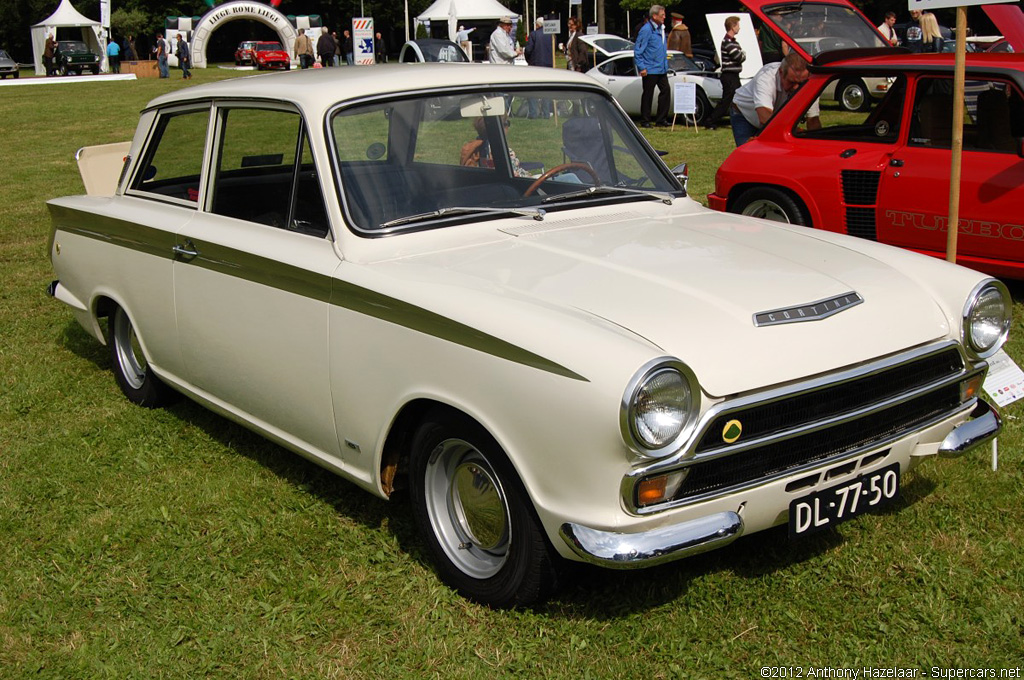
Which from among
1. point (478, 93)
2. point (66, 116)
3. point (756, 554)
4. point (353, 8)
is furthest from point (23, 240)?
point (353, 8)

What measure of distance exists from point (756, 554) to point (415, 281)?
1519 millimetres

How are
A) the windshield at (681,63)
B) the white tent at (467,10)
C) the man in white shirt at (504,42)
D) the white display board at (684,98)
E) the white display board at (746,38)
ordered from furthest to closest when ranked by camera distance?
the white tent at (467,10), the white display board at (746,38), the windshield at (681,63), the man in white shirt at (504,42), the white display board at (684,98)

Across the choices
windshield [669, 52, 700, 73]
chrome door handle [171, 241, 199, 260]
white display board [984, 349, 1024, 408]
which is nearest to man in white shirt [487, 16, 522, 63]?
windshield [669, 52, 700, 73]

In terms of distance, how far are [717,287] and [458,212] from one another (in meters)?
1.09

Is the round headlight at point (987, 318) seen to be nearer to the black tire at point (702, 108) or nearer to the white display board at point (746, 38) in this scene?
the black tire at point (702, 108)

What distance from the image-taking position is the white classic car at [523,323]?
2828mm

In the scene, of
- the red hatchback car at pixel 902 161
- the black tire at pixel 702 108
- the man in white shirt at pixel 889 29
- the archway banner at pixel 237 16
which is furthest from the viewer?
the archway banner at pixel 237 16

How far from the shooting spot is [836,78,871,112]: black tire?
717cm

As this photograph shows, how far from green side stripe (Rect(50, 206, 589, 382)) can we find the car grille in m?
0.45

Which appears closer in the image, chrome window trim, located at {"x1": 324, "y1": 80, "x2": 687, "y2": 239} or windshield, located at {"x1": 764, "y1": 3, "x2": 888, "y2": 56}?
chrome window trim, located at {"x1": 324, "y1": 80, "x2": 687, "y2": 239}

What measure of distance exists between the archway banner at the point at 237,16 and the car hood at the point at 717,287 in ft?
164

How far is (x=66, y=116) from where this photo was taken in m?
23.1

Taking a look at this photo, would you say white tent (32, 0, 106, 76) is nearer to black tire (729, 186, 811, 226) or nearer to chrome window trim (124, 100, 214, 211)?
black tire (729, 186, 811, 226)

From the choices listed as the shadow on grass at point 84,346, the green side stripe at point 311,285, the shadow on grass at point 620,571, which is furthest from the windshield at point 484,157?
the shadow on grass at point 84,346
